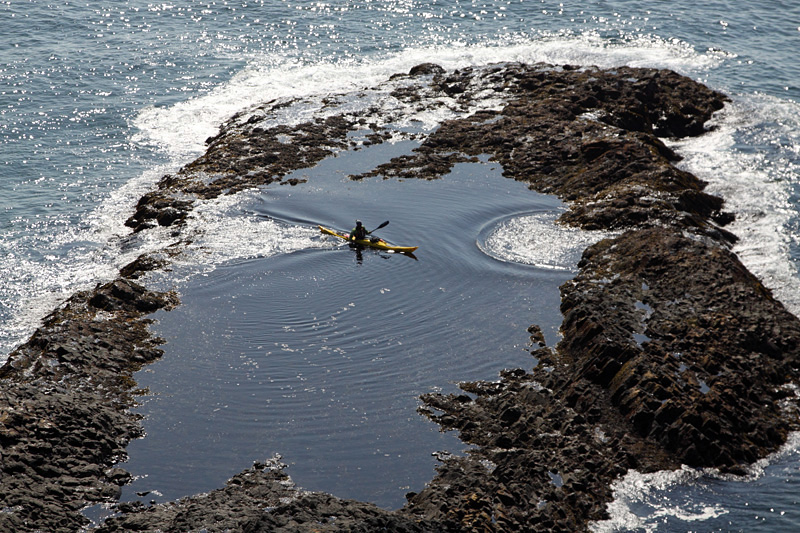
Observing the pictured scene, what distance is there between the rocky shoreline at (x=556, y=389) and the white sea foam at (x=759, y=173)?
1537mm

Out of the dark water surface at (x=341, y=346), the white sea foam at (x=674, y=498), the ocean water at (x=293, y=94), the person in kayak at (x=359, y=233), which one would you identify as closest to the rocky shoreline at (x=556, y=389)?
the white sea foam at (x=674, y=498)

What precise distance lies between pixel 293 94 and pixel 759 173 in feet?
107

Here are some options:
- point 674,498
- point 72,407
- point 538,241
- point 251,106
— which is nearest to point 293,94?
point 251,106

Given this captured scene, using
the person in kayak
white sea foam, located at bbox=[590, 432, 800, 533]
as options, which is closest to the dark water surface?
the person in kayak

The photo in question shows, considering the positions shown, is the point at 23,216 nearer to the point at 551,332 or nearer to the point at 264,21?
the point at 551,332

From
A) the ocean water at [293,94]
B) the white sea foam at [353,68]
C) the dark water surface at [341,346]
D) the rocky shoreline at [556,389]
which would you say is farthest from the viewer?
the white sea foam at [353,68]

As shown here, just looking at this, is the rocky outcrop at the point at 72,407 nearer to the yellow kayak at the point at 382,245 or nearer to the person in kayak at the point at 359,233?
the person in kayak at the point at 359,233

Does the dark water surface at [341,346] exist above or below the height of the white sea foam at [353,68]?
below

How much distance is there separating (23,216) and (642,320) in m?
32.6

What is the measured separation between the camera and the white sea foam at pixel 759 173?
121ft

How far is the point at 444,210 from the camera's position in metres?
41.1

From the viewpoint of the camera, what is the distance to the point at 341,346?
3055 centimetres

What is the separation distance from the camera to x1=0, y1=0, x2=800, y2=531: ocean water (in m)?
34.6

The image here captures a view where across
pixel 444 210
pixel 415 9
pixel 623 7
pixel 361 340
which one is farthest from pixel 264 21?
pixel 361 340
